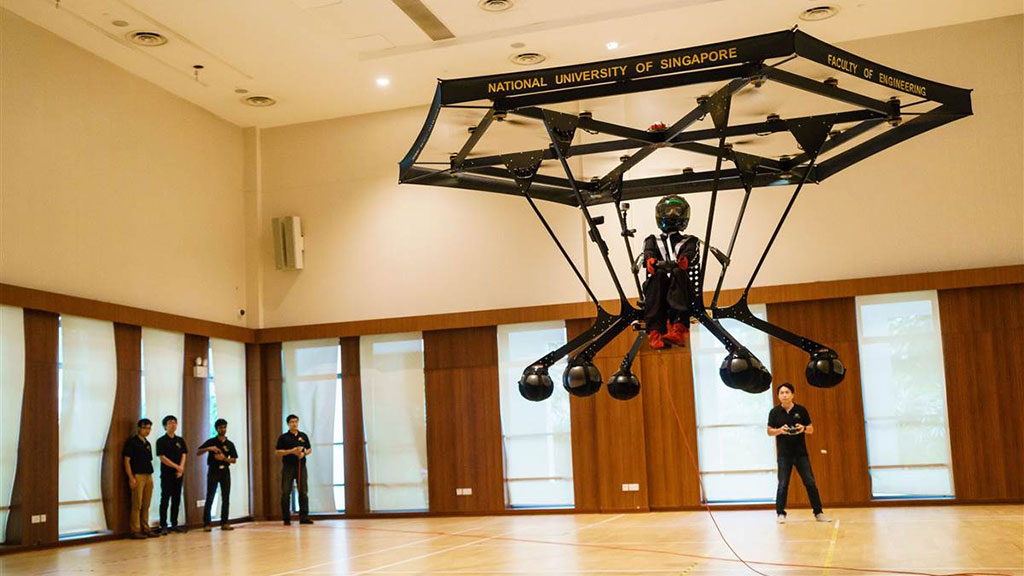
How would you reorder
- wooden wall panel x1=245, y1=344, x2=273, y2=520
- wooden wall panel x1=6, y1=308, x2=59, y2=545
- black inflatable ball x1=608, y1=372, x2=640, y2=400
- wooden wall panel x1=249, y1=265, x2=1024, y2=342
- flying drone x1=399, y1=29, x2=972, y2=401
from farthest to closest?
wooden wall panel x1=245, y1=344, x2=273, y2=520
wooden wall panel x1=249, y1=265, x2=1024, y2=342
wooden wall panel x1=6, y1=308, x2=59, y2=545
black inflatable ball x1=608, y1=372, x2=640, y2=400
flying drone x1=399, y1=29, x2=972, y2=401

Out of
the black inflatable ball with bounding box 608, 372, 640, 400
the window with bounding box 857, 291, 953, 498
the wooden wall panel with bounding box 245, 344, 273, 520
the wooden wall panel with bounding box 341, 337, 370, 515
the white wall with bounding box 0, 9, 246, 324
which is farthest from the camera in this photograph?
the wooden wall panel with bounding box 245, 344, 273, 520

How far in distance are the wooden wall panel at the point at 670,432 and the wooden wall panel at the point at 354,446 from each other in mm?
5589

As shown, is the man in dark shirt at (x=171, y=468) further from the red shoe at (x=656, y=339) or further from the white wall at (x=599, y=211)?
the red shoe at (x=656, y=339)

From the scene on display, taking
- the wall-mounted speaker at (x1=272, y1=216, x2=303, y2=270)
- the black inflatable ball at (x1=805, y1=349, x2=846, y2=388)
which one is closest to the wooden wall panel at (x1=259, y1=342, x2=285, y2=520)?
the wall-mounted speaker at (x1=272, y1=216, x2=303, y2=270)

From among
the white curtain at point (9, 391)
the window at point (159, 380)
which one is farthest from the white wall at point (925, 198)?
the white curtain at point (9, 391)

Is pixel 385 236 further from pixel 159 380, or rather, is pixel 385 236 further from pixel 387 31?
pixel 159 380

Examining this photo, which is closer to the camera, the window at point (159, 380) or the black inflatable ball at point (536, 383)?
the black inflatable ball at point (536, 383)

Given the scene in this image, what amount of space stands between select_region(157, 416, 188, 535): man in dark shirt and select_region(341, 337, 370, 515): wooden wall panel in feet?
11.3

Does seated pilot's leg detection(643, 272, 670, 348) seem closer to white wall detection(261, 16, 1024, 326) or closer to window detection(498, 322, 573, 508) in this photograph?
white wall detection(261, 16, 1024, 326)

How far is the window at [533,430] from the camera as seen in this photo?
18.4 m

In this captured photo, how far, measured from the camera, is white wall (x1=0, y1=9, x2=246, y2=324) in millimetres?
15219

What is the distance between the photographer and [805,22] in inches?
661

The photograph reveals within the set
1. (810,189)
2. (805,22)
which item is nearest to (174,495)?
(810,189)

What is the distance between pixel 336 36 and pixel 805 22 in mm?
7927
